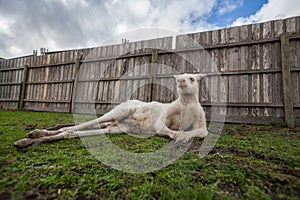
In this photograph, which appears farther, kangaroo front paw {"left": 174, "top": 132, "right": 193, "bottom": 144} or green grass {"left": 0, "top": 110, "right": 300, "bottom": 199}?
kangaroo front paw {"left": 174, "top": 132, "right": 193, "bottom": 144}

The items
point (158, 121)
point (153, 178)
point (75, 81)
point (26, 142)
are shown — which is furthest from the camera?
point (75, 81)

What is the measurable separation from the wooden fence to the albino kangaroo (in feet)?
7.75

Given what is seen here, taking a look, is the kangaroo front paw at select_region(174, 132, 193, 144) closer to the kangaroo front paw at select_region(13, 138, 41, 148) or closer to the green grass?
the green grass

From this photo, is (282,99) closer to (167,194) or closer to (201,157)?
(201,157)

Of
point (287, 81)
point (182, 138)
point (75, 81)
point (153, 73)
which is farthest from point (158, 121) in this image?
point (75, 81)

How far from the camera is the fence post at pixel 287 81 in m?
3.74

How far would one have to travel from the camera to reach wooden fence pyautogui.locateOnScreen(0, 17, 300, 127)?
3.95 meters

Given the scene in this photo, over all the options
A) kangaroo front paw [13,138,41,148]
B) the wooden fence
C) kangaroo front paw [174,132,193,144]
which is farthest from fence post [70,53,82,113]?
kangaroo front paw [174,132,193,144]

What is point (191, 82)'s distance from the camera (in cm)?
240

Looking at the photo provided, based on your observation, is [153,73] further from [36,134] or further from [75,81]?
[36,134]

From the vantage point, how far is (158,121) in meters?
2.48

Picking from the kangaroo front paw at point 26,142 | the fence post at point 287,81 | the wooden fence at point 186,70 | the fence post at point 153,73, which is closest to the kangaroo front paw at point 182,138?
the kangaroo front paw at point 26,142

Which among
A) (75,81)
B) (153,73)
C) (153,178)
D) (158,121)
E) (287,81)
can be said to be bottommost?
(153,178)

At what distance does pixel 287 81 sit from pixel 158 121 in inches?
133
